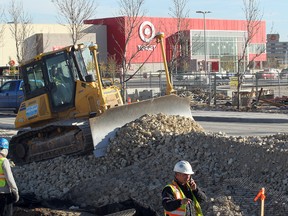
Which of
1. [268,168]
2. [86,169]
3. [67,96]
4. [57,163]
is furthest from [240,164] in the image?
[67,96]

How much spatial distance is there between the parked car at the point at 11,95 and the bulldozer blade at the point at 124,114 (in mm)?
16819

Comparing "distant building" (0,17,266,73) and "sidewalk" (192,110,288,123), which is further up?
"distant building" (0,17,266,73)

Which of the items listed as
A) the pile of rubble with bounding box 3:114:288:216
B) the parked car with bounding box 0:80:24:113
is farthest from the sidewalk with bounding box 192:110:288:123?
the pile of rubble with bounding box 3:114:288:216

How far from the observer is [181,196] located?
697 centimetres

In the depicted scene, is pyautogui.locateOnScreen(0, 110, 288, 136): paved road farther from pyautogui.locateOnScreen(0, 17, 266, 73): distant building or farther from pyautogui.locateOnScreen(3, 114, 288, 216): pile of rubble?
pyautogui.locateOnScreen(0, 17, 266, 73): distant building

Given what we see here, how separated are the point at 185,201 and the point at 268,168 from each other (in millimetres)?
3846

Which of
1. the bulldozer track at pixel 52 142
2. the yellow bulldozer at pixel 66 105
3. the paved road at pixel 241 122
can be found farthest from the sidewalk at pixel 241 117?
the bulldozer track at pixel 52 142

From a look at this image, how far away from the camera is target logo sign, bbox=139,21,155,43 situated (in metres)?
51.9

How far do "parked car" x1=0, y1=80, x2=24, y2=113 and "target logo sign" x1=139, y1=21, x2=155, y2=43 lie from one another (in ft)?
66.9

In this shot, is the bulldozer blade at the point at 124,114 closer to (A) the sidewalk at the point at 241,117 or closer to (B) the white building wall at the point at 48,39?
(A) the sidewalk at the point at 241,117

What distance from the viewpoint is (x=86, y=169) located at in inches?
506

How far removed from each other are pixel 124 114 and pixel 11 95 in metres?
18.1

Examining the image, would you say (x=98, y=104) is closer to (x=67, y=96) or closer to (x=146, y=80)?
(x=67, y=96)

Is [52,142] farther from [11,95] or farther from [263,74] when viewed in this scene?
[263,74]
